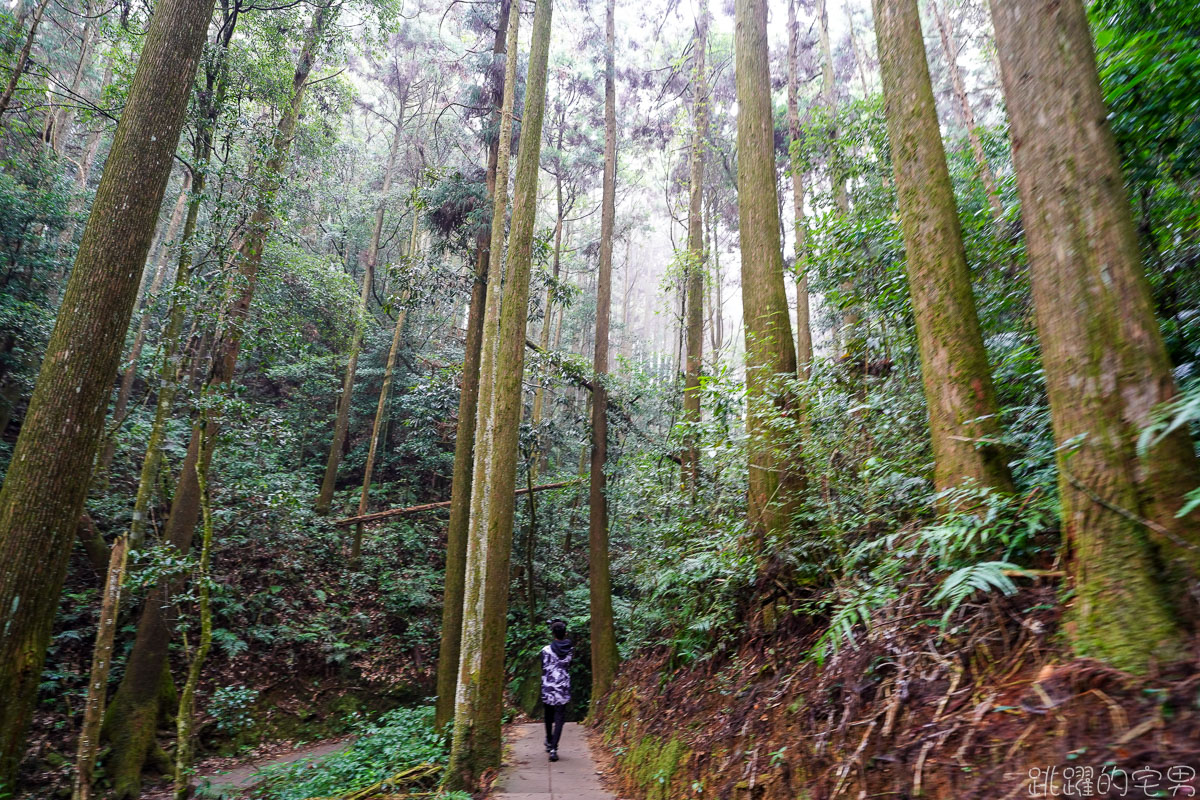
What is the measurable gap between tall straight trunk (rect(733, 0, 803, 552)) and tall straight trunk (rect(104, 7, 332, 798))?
6745 millimetres

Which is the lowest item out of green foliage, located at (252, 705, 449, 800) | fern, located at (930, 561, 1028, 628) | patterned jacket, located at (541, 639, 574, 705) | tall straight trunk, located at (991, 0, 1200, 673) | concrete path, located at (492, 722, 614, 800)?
green foliage, located at (252, 705, 449, 800)

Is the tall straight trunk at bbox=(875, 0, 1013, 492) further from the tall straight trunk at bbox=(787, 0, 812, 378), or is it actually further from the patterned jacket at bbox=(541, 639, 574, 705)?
the patterned jacket at bbox=(541, 639, 574, 705)

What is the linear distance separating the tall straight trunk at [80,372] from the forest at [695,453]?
1.0 inches

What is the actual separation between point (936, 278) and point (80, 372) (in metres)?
6.56

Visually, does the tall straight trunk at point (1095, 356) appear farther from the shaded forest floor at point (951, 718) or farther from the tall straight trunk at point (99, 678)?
the tall straight trunk at point (99, 678)

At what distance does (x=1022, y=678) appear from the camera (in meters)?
2.55

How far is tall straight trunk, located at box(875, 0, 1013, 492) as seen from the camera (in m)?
3.44

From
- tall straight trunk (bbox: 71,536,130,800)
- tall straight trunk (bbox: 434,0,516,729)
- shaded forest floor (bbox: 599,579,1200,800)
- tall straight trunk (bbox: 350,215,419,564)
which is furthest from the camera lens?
tall straight trunk (bbox: 350,215,419,564)

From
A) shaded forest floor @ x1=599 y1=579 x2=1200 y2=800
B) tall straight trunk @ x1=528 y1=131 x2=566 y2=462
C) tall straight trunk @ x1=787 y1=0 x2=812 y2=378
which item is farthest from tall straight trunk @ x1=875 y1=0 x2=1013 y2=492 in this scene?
tall straight trunk @ x1=528 y1=131 x2=566 y2=462

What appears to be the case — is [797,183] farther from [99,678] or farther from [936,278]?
[99,678]

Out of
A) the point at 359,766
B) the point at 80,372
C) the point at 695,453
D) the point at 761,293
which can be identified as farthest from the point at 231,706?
the point at 761,293

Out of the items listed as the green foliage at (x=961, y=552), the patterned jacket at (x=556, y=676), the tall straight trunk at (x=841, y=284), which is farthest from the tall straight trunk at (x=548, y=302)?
the green foliage at (x=961, y=552)

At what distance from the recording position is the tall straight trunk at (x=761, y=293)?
5.56m

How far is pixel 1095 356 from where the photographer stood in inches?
98.0
